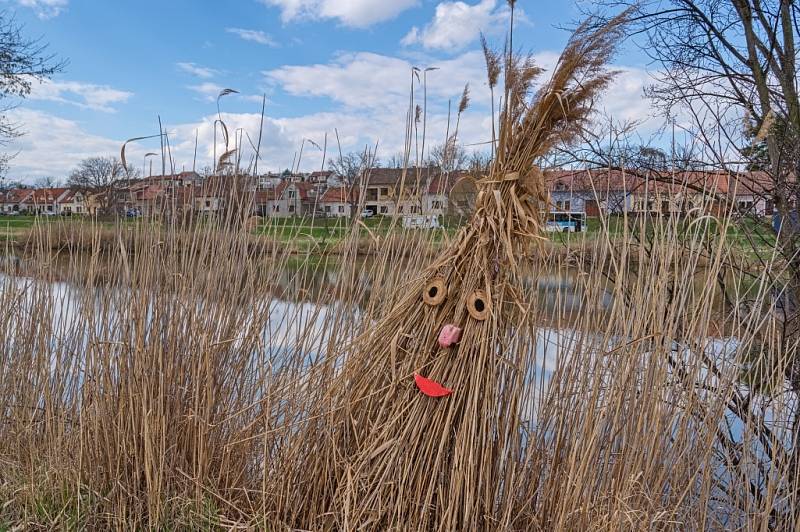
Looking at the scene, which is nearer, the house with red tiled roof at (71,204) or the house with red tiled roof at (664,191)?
the house with red tiled roof at (664,191)

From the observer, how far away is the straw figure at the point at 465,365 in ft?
4.62

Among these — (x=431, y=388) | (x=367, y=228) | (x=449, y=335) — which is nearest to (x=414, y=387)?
(x=431, y=388)

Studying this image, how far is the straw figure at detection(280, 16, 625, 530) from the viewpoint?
4.62 ft

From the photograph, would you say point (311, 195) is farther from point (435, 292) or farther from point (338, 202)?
point (435, 292)

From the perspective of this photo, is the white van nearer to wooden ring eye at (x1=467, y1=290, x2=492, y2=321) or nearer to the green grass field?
the green grass field

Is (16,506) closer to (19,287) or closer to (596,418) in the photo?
(19,287)

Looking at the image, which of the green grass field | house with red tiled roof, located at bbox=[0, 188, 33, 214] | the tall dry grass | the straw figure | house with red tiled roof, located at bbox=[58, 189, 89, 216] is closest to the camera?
the straw figure

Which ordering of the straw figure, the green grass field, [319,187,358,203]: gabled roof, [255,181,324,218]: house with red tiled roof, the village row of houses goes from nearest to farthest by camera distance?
the straw figure
the green grass field
the village row of houses
[319,187,358,203]: gabled roof
[255,181,324,218]: house with red tiled roof

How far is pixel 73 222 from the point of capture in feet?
8.27

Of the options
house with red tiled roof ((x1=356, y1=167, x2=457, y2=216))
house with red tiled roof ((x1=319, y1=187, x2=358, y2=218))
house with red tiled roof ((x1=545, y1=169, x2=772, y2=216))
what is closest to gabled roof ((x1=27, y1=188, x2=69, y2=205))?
house with red tiled roof ((x1=319, y1=187, x2=358, y2=218))

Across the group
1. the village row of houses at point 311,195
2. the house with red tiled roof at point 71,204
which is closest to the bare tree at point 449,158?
the village row of houses at point 311,195

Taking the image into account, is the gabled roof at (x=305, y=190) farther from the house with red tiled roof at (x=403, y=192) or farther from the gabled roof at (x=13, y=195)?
the gabled roof at (x=13, y=195)

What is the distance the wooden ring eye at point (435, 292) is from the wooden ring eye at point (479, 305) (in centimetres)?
8

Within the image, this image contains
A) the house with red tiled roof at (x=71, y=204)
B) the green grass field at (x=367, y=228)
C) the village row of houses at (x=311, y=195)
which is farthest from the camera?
the house with red tiled roof at (x=71, y=204)
